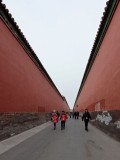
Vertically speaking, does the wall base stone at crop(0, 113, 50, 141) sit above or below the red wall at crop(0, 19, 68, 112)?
below

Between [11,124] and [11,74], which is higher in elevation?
[11,74]

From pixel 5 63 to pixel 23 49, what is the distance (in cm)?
490

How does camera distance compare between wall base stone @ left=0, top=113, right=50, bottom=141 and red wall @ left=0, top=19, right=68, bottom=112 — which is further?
red wall @ left=0, top=19, right=68, bottom=112

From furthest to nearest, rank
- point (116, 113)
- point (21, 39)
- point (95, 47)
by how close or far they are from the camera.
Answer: point (95, 47) → point (21, 39) → point (116, 113)

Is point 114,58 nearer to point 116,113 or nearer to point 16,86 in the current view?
point 116,113

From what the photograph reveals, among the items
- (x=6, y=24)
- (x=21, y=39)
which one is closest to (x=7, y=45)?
(x=6, y=24)

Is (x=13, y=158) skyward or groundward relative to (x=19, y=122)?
groundward

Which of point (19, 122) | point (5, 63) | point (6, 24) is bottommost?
point (19, 122)

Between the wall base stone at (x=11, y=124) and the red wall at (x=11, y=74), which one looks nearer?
the wall base stone at (x=11, y=124)

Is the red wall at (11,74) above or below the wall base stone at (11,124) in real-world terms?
above

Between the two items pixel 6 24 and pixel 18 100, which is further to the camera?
pixel 18 100

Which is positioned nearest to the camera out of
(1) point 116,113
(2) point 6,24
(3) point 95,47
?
(1) point 116,113

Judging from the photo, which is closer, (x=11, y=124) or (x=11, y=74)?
(x=11, y=124)

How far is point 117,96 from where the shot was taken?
11.1 metres
